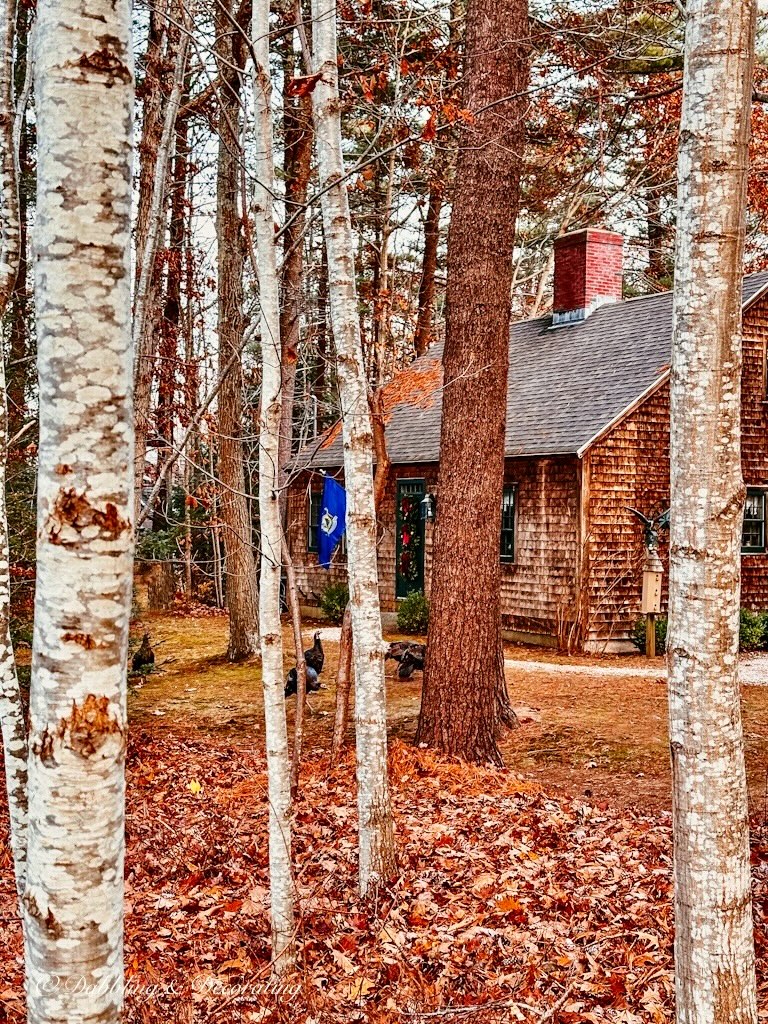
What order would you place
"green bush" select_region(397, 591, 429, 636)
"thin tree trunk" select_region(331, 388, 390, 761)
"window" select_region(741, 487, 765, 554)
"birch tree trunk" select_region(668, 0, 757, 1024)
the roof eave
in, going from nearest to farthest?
"birch tree trunk" select_region(668, 0, 757, 1024) < "thin tree trunk" select_region(331, 388, 390, 761) < the roof eave < "window" select_region(741, 487, 765, 554) < "green bush" select_region(397, 591, 429, 636)

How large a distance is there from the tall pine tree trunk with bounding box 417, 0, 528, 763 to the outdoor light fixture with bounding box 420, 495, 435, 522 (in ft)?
32.1

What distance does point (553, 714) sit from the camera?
33.4ft

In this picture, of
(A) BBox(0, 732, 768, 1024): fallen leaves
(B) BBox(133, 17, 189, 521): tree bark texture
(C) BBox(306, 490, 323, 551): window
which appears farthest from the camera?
(C) BBox(306, 490, 323, 551): window

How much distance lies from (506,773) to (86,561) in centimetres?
634

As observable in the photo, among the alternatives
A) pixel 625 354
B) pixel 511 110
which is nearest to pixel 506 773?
pixel 511 110

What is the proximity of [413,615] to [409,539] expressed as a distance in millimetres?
2323

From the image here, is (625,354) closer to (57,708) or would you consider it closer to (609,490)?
(609,490)

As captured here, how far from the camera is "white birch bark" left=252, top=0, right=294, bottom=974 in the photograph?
14.6ft

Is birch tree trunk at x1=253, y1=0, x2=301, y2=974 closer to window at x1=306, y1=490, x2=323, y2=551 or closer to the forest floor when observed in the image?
the forest floor

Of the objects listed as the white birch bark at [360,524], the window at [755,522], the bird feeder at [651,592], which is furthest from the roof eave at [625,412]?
the white birch bark at [360,524]

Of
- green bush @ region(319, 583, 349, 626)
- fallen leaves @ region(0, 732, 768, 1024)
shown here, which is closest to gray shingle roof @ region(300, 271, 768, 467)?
green bush @ region(319, 583, 349, 626)

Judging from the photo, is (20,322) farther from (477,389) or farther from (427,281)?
(427,281)

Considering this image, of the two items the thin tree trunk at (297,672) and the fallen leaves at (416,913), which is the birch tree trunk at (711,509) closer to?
the fallen leaves at (416,913)

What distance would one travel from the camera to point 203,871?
5844 millimetres
